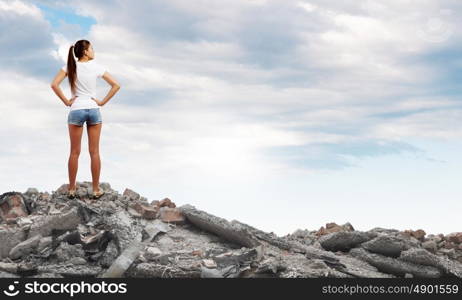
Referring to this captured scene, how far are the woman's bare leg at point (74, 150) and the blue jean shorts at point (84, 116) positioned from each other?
0.11 m

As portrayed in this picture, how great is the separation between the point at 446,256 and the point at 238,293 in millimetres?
6080

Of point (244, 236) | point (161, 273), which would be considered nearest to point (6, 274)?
point (161, 273)

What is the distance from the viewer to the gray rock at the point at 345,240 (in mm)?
11523

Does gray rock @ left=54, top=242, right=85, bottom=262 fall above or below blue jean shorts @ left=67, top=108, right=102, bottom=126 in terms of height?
below

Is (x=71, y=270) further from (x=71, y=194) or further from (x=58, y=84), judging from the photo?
(x=58, y=84)

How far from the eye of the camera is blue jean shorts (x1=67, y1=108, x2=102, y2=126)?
11.1 meters

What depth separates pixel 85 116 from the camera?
437 inches

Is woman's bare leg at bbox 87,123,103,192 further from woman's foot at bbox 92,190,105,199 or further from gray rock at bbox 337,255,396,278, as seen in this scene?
gray rock at bbox 337,255,396,278

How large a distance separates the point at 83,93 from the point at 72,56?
0.70 metres

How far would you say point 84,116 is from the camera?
11094 mm

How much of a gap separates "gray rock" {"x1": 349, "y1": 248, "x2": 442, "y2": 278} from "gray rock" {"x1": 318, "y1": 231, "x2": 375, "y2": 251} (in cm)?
57

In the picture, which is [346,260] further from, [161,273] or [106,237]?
[106,237]

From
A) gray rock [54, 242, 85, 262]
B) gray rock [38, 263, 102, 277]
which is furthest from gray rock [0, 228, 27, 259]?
gray rock [38, 263, 102, 277]

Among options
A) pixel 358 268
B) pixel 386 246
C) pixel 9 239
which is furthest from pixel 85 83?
pixel 386 246
